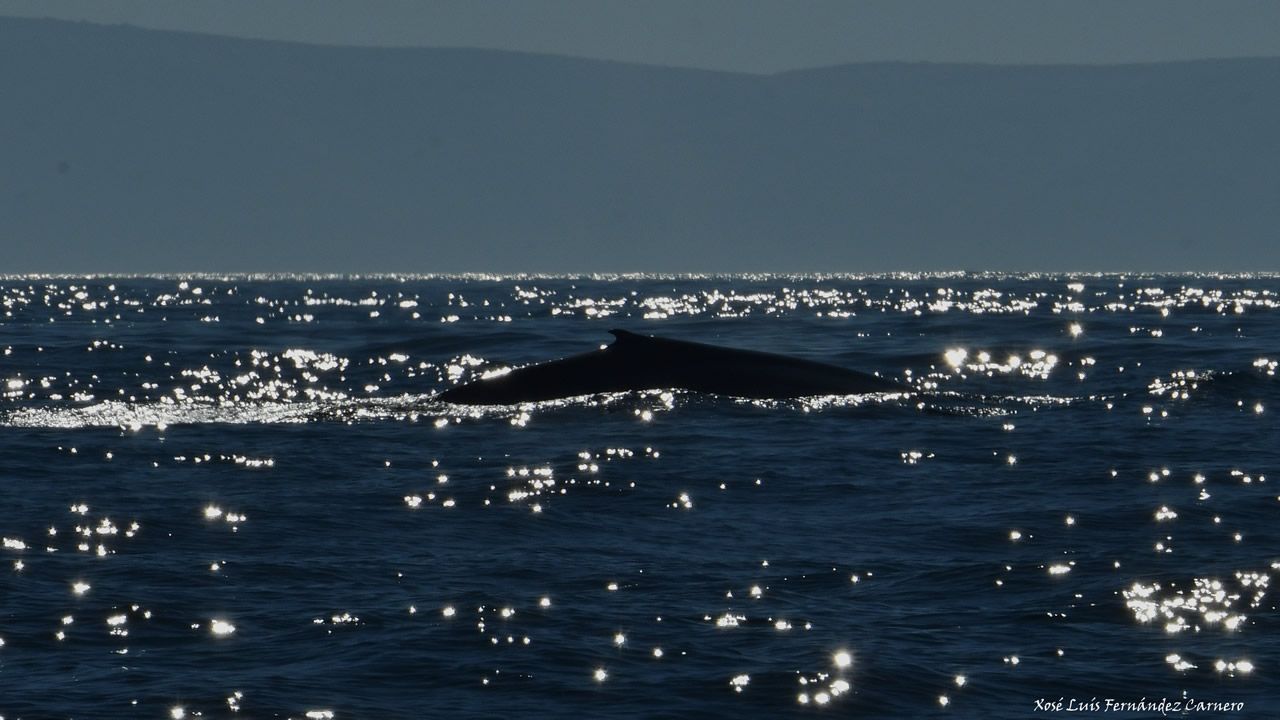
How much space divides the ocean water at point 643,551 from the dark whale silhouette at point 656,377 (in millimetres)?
431

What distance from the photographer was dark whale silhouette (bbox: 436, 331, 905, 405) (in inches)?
908

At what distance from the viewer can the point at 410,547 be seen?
13.6 metres

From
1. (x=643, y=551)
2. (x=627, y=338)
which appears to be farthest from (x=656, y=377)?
(x=643, y=551)

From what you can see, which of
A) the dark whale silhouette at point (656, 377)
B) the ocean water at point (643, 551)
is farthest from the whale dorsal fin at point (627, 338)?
the ocean water at point (643, 551)

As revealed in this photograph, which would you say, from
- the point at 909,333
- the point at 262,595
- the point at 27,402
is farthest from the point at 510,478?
the point at 909,333

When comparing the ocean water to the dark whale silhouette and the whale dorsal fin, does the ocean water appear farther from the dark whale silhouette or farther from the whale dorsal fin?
the whale dorsal fin

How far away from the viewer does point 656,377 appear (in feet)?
76.8

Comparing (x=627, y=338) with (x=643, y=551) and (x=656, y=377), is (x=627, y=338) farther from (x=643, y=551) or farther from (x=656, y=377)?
(x=643, y=551)

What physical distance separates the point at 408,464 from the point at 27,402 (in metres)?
8.85

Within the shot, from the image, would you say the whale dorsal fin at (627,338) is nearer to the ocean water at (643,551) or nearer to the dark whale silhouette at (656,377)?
the dark whale silhouette at (656,377)

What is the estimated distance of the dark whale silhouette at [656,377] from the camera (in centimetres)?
2306

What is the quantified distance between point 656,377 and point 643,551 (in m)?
10.0

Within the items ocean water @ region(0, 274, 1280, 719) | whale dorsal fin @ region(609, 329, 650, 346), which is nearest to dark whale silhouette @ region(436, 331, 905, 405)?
whale dorsal fin @ region(609, 329, 650, 346)

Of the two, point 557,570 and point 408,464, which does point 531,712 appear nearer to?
point 557,570
